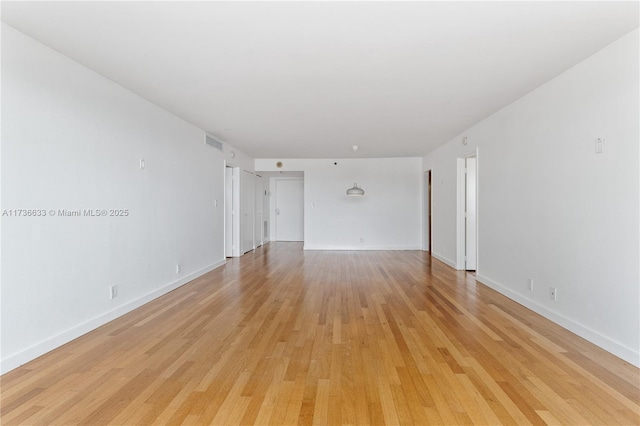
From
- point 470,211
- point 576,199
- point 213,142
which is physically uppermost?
point 213,142

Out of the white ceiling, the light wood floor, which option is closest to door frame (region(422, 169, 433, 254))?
the white ceiling

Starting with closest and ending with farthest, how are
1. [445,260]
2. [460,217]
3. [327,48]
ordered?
1. [327,48]
2. [460,217]
3. [445,260]

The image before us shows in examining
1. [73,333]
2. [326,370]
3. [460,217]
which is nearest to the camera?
[326,370]

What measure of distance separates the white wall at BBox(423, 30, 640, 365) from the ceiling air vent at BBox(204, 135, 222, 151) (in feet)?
15.4

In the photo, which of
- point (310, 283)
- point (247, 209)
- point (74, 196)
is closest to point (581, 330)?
point (310, 283)

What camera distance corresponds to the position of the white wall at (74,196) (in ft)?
8.21

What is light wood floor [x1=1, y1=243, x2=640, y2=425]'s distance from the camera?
1.93 meters

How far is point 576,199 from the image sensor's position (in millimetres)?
3176

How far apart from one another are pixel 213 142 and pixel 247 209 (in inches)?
100

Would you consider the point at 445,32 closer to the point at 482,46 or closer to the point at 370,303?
the point at 482,46

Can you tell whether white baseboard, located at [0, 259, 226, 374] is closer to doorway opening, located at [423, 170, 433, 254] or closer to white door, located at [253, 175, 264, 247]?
white door, located at [253, 175, 264, 247]

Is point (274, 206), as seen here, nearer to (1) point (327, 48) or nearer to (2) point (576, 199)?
(1) point (327, 48)

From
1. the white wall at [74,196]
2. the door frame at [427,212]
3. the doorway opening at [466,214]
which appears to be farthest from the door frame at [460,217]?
the white wall at [74,196]

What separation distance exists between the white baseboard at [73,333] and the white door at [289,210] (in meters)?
6.59
